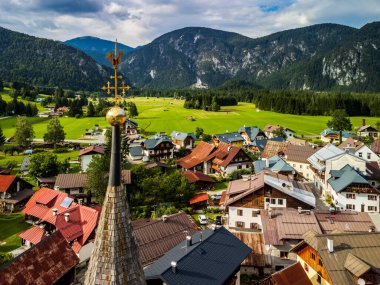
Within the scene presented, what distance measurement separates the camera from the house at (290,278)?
1056 inches

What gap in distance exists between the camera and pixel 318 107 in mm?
170375

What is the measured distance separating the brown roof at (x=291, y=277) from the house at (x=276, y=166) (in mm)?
32801

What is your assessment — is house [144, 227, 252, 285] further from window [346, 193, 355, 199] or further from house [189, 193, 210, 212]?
window [346, 193, 355, 199]

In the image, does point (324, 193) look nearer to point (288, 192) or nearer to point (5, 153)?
point (288, 192)

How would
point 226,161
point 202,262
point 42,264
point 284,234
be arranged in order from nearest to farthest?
point 202,262, point 42,264, point 284,234, point 226,161

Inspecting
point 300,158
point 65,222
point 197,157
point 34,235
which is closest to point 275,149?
point 300,158

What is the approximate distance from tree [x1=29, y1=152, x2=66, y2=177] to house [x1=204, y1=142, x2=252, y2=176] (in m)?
30.8

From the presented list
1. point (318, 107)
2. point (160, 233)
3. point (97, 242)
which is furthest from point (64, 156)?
point (318, 107)

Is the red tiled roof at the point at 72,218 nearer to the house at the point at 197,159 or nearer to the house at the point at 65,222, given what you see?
the house at the point at 65,222

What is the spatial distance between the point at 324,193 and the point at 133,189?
3102cm

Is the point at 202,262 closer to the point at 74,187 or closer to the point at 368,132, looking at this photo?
the point at 74,187

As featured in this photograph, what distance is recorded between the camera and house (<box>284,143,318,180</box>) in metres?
68.1

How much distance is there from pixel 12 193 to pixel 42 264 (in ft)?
106

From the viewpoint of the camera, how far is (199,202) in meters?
49.9
